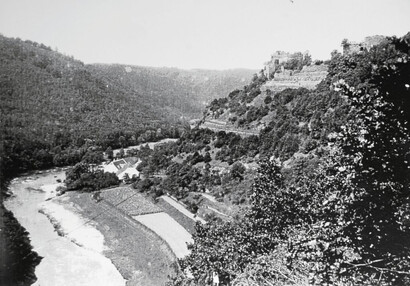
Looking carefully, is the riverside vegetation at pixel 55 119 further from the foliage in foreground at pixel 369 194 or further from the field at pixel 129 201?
the foliage in foreground at pixel 369 194

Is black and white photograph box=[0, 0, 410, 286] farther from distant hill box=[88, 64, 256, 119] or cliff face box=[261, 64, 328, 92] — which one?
distant hill box=[88, 64, 256, 119]

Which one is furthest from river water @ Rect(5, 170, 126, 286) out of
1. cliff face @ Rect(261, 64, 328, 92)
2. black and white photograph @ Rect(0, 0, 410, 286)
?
cliff face @ Rect(261, 64, 328, 92)

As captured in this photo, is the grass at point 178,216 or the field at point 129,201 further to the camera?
the field at point 129,201

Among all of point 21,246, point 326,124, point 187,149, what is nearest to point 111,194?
point 187,149

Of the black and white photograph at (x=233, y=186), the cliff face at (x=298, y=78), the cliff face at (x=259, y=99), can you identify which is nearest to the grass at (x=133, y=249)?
the black and white photograph at (x=233, y=186)

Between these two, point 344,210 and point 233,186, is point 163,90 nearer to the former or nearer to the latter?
point 233,186

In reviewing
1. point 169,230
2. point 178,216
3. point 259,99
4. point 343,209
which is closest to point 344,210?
point 343,209
